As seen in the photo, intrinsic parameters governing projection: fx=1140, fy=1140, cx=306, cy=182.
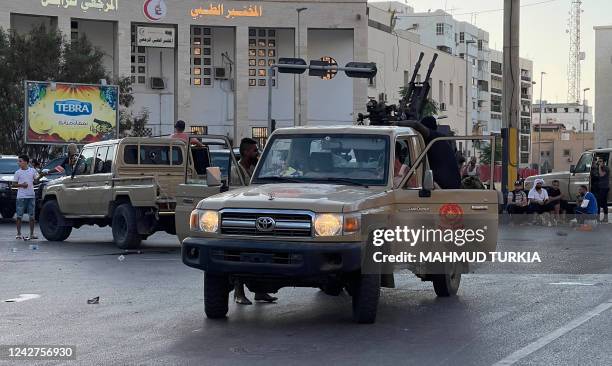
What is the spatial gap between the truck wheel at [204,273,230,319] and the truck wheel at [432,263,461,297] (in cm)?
277

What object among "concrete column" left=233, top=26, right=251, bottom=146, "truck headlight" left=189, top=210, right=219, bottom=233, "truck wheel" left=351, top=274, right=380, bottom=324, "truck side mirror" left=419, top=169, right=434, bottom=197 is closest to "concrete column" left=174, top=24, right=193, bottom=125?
"concrete column" left=233, top=26, right=251, bottom=146

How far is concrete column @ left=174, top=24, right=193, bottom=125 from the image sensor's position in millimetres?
64875

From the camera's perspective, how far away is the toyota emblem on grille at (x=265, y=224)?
33.6 feet

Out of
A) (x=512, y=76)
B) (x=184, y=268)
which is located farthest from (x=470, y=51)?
(x=184, y=268)

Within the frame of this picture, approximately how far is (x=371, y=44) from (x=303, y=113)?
1011 cm

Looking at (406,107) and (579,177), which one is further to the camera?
(579,177)

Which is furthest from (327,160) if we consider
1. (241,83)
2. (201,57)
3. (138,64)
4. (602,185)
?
(201,57)

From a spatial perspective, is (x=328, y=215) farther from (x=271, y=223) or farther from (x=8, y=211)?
(x=8, y=211)

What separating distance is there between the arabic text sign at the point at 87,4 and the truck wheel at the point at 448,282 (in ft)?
171

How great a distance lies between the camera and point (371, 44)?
246 feet

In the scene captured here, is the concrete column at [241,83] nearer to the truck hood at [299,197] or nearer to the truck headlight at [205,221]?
the truck hood at [299,197]

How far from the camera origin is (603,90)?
92.8 m

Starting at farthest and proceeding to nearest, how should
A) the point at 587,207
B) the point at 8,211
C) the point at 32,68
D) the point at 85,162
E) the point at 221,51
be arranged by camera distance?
the point at 221,51, the point at 32,68, the point at 8,211, the point at 587,207, the point at 85,162

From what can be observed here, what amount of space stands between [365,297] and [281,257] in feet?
3.17
